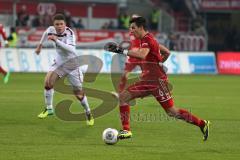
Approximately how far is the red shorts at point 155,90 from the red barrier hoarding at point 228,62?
90.6 feet

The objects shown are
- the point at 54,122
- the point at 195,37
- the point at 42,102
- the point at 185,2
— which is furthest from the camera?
the point at 185,2

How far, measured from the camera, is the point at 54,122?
54.1 ft

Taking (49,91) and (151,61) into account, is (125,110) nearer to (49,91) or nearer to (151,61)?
(151,61)

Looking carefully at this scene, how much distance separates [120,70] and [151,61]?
23765 mm

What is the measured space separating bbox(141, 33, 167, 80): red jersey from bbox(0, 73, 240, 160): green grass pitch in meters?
1.27

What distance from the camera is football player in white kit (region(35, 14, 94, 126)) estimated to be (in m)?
16.1

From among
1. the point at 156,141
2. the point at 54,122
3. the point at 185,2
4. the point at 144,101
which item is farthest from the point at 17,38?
the point at 156,141

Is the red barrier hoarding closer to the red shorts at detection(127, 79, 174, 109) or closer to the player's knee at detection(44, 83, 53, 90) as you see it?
the player's knee at detection(44, 83, 53, 90)

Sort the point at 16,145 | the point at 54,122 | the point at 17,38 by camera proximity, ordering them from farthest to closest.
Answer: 1. the point at 17,38
2. the point at 54,122
3. the point at 16,145

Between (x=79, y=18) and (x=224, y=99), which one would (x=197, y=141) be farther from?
(x=79, y=18)

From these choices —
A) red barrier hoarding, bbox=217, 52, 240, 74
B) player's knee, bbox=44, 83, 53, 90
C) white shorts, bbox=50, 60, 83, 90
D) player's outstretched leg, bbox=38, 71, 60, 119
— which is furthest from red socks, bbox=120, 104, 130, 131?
red barrier hoarding, bbox=217, 52, 240, 74

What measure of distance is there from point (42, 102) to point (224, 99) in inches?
256

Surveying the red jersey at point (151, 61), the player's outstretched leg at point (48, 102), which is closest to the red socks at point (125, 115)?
the red jersey at point (151, 61)

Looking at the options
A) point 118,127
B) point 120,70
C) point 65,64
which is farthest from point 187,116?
point 120,70
